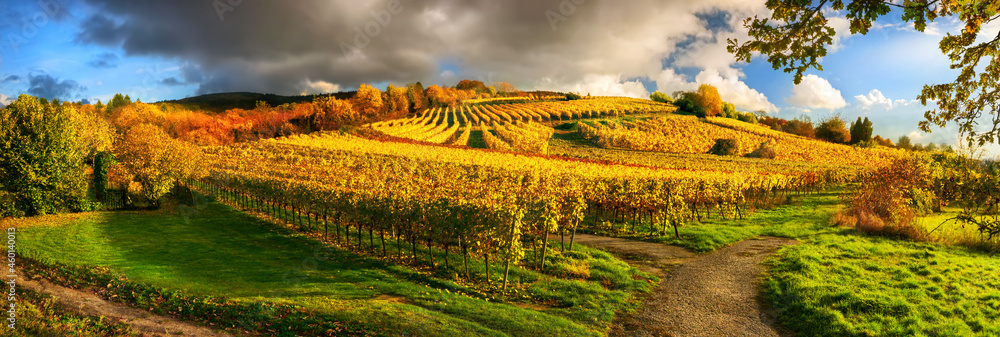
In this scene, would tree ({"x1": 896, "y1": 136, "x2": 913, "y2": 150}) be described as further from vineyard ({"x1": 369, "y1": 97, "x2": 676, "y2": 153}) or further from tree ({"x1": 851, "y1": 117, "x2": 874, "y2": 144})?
vineyard ({"x1": 369, "y1": 97, "x2": 676, "y2": 153})

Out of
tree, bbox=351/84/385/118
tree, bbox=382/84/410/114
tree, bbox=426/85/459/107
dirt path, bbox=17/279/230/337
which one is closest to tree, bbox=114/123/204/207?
dirt path, bbox=17/279/230/337

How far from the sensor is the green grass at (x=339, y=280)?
44.0 ft

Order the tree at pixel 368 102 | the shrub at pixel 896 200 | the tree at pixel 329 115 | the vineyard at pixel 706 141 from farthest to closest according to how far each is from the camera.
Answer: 1. the tree at pixel 368 102
2. the tree at pixel 329 115
3. the vineyard at pixel 706 141
4. the shrub at pixel 896 200

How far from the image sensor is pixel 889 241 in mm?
23234

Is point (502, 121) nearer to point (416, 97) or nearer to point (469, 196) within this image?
point (416, 97)

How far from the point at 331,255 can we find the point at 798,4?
21764mm

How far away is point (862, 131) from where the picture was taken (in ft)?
321

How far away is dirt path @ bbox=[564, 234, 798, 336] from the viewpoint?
13.6 m

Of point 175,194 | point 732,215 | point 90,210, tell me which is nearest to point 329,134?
point 175,194

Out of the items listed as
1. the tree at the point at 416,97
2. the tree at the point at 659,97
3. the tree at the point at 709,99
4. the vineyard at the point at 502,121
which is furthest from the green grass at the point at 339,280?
the tree at the point at 659,97

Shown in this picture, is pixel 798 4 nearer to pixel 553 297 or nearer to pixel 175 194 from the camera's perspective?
pixel 553 297

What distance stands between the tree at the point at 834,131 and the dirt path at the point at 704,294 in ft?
315

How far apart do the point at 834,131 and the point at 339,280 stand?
118m

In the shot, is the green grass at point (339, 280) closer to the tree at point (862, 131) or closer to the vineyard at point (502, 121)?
the vineyard at point (502, 121)
